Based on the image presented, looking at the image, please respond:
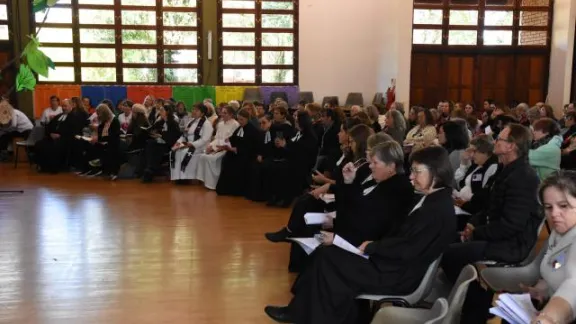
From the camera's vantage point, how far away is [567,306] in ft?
7.36

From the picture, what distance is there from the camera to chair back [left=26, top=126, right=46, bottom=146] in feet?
36.1

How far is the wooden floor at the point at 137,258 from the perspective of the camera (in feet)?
13.9

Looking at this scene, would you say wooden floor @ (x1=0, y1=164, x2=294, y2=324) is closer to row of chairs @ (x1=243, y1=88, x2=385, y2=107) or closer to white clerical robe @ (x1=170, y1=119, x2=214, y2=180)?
white clerical robe @ (x1=170, y1=119, x2=214, y2=180)

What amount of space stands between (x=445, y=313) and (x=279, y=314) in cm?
148

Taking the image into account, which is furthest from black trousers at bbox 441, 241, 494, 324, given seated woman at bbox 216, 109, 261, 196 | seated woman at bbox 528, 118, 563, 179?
seated woman at bbox 216, 109, 261, 196

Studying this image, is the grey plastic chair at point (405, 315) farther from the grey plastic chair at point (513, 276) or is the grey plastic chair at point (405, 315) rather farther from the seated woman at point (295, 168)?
the seated woman at point (295, 168)

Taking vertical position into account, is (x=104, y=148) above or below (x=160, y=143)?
below

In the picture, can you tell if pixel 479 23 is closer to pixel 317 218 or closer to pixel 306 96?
pixel 306 96

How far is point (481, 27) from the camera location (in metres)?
15.2

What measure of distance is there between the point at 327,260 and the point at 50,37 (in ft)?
43.0

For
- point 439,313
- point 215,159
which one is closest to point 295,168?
point 215,159

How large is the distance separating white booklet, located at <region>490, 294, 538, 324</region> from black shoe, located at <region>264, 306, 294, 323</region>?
1499mm

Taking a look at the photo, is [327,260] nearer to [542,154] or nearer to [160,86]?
[542,154]

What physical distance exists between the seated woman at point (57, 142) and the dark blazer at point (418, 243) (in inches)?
338
